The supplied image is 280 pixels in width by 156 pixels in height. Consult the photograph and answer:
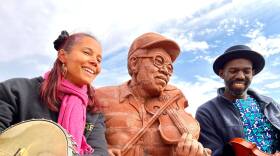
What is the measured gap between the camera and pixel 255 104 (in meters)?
5.11

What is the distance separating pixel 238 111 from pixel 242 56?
67 cm

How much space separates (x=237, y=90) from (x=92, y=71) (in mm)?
2264

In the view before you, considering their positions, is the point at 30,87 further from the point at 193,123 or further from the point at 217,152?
the point at 217,152

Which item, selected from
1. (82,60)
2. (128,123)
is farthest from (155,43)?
(82,60)

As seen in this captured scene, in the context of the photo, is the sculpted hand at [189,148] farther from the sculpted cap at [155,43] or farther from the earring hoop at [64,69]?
the earring hoop at [64,69]

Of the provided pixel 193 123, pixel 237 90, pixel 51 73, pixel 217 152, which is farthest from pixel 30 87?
pixel 237 90

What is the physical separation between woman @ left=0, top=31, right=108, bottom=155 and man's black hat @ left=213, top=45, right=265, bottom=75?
6.91 feet

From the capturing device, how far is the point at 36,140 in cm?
250

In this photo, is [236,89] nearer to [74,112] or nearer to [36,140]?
[74,112]

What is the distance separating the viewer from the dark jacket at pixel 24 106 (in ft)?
9.25

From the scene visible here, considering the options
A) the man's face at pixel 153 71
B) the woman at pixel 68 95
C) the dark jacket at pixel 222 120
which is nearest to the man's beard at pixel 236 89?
the dark jacket at pixel 222 120

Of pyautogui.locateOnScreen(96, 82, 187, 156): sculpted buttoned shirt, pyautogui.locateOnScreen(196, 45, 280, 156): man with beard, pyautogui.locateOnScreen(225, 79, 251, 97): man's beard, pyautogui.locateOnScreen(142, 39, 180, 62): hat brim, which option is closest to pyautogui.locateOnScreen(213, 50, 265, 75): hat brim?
pyautogui.locateOnScreen(196, 45, 280, 156): man with beard

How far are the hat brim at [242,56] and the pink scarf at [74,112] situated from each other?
7.63 feet

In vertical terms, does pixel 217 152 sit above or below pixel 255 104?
below
